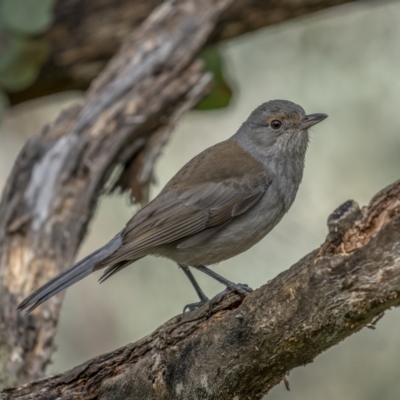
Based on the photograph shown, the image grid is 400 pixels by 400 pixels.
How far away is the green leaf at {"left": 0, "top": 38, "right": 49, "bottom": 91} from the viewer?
617cm

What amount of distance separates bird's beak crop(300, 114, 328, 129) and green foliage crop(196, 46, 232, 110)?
5.51 feet

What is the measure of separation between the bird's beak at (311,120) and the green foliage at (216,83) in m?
1.68

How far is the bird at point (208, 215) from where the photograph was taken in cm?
468

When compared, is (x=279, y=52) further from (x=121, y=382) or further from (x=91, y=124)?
(x=121, y=382)

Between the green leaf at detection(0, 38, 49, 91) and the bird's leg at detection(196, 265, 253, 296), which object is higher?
the green leaf at detection(0, 38, 49, 91)

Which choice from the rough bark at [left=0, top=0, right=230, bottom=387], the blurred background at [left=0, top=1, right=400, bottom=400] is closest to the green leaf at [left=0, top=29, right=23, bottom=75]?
the rough bark at [left=0, top=0, right=230, bottom=387]

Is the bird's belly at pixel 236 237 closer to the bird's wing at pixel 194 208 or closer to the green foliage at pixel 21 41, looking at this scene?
the bird's wing at pixel 194 208

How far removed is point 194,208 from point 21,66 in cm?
237

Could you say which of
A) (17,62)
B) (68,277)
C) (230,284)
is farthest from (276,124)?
(17,62)

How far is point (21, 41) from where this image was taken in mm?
6227

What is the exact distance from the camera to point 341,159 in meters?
8.02

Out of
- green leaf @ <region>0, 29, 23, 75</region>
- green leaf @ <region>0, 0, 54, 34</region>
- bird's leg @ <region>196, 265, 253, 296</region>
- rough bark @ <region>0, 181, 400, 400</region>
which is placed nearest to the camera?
rough bark @ <region>0, 181, 400, 400</region>

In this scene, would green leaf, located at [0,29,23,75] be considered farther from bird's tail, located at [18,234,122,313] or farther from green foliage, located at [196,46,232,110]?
bird's tail, located at [18,234,122,313]

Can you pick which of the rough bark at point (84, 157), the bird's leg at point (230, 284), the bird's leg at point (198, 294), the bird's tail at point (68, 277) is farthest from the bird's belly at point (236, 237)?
the rough bark at point (84, 157)
